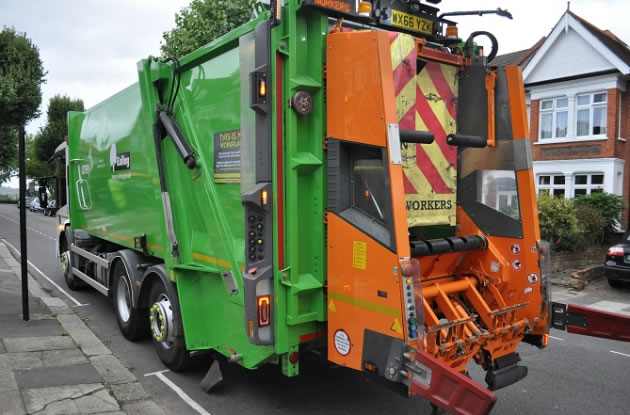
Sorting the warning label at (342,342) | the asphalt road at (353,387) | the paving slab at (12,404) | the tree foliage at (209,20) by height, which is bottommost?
the asphalt road at (353,387)

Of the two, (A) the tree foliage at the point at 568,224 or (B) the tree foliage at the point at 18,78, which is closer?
(A) the tree foliage at the point at 568,224

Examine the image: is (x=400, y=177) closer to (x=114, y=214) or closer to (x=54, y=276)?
(x=114, y=214)

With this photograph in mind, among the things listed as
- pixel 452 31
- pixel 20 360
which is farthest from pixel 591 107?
pixel 20 360

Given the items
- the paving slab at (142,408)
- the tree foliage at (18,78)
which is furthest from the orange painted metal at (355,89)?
the tree foliage at (18,78)

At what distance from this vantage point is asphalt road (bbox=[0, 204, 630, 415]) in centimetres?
429

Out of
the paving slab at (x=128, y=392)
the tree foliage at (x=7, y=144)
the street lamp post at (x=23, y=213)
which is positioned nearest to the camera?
the paving slab at (x=128, y=392)

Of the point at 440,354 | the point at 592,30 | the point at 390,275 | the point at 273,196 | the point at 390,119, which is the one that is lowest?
the point at 440,354

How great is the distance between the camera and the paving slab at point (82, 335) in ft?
18.1

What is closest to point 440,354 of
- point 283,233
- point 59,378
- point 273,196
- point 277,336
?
point 277,336

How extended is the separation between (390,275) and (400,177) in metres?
0.61

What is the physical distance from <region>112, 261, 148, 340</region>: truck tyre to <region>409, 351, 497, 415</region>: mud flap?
12.1 ft

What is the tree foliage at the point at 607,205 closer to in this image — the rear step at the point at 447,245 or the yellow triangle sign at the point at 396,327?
the rear step at the point at 447,245

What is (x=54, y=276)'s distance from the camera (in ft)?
34.5

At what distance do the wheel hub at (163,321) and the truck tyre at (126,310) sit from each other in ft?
2.09
